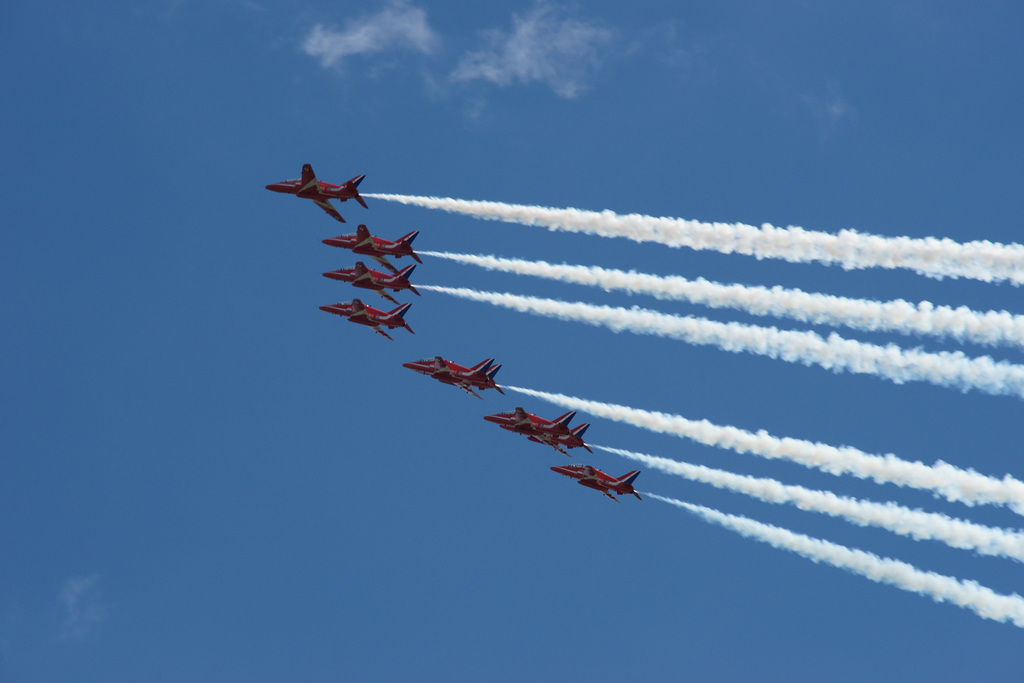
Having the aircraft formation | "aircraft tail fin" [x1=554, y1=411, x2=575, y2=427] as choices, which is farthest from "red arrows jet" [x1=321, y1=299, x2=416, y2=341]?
"aircraft tail fin" [x1=554, y1=411, x2=575, y2=427]

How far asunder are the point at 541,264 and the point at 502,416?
9.93m

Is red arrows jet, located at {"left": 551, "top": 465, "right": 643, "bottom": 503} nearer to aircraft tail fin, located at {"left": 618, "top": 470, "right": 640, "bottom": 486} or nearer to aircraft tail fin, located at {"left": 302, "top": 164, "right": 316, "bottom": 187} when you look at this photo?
aircraft tail fin, located at {"left": 618, "top": 470, "right": 640, "bottom": 486}

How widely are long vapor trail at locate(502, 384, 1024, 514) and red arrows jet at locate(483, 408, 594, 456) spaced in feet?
5.42

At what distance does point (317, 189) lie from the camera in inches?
3081

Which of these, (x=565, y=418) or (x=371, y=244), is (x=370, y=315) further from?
(x=565, y=418)

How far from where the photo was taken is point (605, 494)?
3100 inches

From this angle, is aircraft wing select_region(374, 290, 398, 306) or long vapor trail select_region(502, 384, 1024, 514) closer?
long vapor trail select_region(502, 384, 1024, 514)

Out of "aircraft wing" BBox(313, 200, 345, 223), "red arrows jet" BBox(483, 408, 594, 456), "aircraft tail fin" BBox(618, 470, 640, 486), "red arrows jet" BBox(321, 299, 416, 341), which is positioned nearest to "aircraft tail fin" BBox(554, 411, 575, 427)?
"red arrows jet" BBox(483, 408, 594, 456)

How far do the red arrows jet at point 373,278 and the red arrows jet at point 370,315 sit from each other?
1397mm

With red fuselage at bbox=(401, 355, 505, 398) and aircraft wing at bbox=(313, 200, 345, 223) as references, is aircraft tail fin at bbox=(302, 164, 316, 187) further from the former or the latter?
red fuselage at bbox=(401, 355, 505, 398)

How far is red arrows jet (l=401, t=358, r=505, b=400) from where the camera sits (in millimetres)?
76625

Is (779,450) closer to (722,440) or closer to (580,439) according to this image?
(722,440)

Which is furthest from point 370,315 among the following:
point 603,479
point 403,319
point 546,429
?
point 603,479

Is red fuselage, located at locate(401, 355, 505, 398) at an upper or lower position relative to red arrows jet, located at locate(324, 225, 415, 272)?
lower
